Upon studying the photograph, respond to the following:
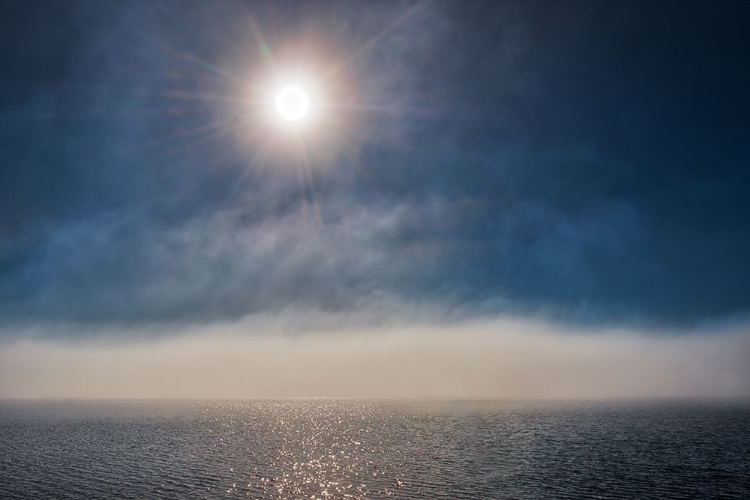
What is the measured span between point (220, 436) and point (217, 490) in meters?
85.7

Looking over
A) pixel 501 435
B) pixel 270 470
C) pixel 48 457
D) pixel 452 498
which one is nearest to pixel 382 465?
pixel 270 470

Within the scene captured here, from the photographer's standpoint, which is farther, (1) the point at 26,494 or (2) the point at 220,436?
(2) the point at 220,436

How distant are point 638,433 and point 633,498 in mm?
101983

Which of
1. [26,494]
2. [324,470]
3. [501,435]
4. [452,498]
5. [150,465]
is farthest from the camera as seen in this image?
[501,435]

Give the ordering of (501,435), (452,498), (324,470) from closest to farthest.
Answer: (452,498) → (324,470) → (501,435)

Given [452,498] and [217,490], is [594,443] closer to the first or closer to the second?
[452,498]

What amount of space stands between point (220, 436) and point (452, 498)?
106 m

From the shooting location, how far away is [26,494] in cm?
6488

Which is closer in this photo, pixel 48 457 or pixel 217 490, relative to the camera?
pixel 217 490

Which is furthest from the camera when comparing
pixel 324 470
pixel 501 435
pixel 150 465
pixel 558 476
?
pixel 501 435

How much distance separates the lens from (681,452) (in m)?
102

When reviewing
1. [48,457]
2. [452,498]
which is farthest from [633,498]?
[48,457]

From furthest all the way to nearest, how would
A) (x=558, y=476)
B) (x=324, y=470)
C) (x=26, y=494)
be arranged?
(x=324, y=470) → (x=558, y=476) → (x=26, y=494)

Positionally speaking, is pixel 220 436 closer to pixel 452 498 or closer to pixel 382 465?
pixel 382 465
